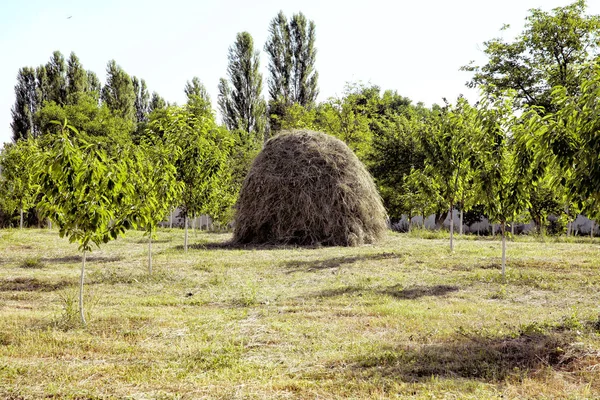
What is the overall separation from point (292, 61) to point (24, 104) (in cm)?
2191

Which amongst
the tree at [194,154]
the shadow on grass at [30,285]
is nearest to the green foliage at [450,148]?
the tree at [194,154]

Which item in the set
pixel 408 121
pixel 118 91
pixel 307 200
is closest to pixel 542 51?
pixel 408 121

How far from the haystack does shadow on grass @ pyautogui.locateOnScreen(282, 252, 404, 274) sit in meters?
3.05

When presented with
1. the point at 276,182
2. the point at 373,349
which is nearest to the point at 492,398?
the point at 373,349

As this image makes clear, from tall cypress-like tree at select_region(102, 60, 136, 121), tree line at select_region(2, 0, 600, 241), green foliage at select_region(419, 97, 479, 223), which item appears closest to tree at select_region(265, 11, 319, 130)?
tree line at select_region(2, 0, 600, 241)

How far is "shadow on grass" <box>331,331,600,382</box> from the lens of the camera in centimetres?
518

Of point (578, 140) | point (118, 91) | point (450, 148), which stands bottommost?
point (578, 140)

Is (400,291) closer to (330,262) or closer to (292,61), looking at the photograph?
(330,262)

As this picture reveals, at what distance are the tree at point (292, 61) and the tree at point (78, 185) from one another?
33082mm

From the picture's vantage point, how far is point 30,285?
10352 millimetres

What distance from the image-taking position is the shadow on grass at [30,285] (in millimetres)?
10016

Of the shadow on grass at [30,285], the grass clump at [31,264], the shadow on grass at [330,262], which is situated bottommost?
the shadow on grass at [30,285]

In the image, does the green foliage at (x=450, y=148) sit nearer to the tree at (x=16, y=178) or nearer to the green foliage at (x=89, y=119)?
the tree at (x=16, y=178)

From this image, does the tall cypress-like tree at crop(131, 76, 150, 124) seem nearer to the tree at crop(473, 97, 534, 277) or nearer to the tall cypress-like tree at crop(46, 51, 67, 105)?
the tall cypress-like tree at crop(46, 51, 67, 105)
